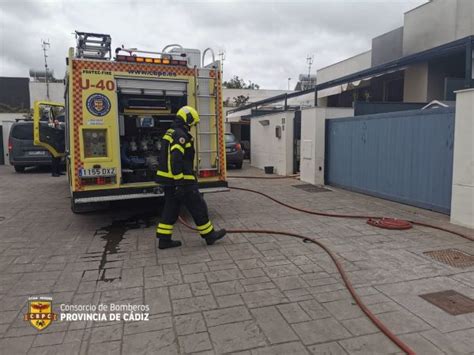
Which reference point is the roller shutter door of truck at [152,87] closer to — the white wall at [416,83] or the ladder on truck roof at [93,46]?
the ladder on truck roof at [93,46]

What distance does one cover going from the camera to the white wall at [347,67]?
655 inches

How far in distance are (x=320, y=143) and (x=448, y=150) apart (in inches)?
173

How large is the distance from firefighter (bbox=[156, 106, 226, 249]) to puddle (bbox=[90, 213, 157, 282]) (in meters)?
0.73

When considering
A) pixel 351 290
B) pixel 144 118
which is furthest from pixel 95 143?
pixel 351 290

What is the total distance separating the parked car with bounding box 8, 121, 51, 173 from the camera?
14.9 metres

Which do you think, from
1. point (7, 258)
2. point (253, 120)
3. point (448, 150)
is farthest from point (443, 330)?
point (253, 120)

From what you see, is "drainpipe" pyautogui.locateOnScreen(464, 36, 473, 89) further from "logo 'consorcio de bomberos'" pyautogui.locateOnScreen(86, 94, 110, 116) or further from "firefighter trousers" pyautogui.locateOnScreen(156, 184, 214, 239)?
"logo 'consorcio de bomberos'" pyautogui.locateOnScreen(86, 94, 110, 116)

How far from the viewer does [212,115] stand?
6664mm

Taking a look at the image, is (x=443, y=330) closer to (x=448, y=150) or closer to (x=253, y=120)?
(x=448, y=150)

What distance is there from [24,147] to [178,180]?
40.9ft

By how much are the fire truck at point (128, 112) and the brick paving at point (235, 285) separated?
0.79 m

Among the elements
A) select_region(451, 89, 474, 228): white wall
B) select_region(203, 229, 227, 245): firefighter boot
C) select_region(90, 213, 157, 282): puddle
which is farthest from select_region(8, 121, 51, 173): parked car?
select_region(451, 89, 474, 228): white wall

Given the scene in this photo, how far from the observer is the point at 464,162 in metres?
5.96

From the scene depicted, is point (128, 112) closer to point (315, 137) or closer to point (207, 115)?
point (207, 115)
